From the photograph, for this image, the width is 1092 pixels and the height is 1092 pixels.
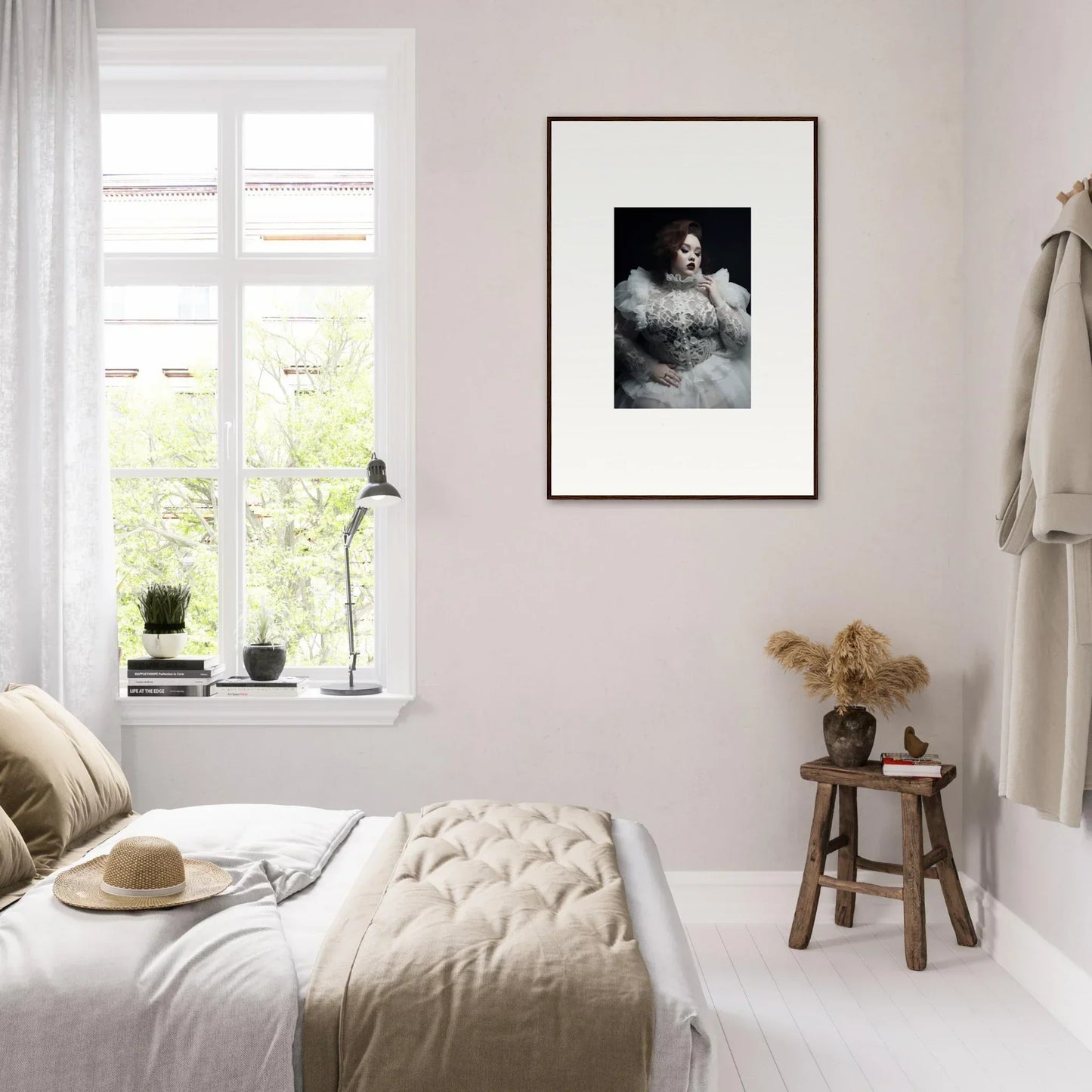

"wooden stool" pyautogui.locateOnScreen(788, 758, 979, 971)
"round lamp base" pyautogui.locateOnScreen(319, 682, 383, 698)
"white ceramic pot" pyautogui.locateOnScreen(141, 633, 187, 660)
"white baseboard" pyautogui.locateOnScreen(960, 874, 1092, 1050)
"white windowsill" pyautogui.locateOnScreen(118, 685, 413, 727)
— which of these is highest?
"white ceramic pot" pyautogui.locateOnScreen(141, 633, 187, 660)

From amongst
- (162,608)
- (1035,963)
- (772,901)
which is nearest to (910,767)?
(1035,963)

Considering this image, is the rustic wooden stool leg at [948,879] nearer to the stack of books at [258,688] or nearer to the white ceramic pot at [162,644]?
the stack of books at [258,688]

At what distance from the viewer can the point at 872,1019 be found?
242 cm

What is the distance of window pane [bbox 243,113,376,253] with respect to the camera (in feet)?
10.8

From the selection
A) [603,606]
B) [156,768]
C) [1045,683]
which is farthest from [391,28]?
[1045,683]

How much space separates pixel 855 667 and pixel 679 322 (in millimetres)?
1148

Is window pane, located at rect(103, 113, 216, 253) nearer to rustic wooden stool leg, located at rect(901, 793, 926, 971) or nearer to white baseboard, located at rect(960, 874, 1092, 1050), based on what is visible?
rustic wooden stool leg, located at rect(901, 793, 926, 971)

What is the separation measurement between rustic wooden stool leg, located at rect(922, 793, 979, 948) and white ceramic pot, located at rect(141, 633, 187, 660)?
2256mm

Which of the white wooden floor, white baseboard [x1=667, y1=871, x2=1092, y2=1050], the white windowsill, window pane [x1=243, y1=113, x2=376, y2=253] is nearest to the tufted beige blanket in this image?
the white wooden floor

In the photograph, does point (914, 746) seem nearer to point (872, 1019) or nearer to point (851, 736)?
point (851, 736)

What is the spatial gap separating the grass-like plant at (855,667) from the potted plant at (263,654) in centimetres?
148

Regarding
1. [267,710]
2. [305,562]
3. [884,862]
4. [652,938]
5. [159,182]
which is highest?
[159,182]

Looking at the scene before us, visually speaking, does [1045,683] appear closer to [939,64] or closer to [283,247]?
[939,64]

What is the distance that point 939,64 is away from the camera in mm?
3094
